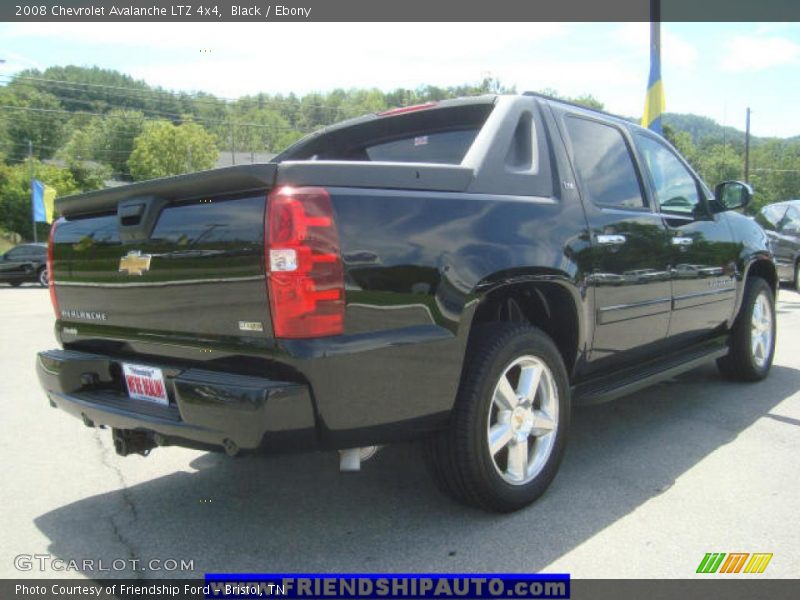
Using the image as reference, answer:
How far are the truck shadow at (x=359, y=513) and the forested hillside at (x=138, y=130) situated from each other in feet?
159

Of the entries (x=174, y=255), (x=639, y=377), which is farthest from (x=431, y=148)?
(x=639, y=377)

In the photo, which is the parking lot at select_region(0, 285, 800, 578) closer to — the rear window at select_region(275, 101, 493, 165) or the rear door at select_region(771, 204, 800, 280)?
the rear window at select_region(275, 101, 493, 165)

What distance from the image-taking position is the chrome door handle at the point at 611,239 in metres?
3.36

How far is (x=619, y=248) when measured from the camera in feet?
11.4

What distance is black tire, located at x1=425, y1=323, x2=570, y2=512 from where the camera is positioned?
2.65m

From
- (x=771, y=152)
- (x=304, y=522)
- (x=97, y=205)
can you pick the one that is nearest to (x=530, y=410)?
(x=304, y=522)

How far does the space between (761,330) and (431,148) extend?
3410mm

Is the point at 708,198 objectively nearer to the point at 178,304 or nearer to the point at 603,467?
the point at 603,467

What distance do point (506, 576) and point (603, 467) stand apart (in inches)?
50.9

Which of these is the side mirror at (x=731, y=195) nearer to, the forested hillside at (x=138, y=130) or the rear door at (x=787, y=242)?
the rear door at (x=787, y=242)

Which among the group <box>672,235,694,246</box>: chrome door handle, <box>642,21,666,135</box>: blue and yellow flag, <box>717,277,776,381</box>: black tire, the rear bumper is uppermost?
<box>642,21,666,135</box>: blue and yellow flag

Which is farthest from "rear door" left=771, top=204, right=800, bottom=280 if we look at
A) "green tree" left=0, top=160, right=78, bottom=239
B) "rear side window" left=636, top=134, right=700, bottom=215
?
"green tree" left=0, top=160, right=78, bottom=239

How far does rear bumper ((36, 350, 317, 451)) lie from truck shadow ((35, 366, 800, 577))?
549mm

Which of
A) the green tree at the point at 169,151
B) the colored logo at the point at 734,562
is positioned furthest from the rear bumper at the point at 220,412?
the green tree at the point at 169,151
